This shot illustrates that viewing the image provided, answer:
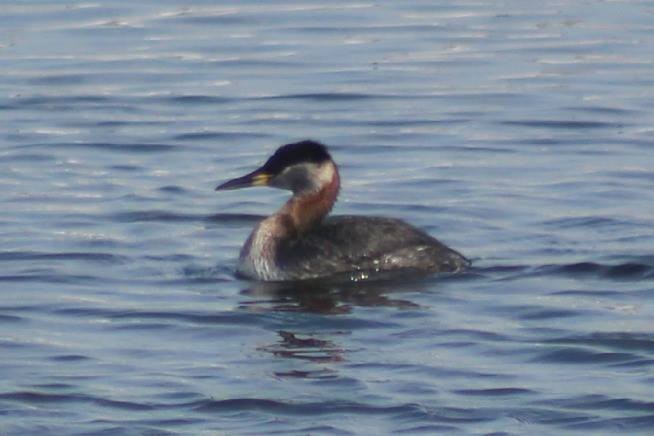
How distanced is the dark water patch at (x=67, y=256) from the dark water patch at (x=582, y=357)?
147 inches

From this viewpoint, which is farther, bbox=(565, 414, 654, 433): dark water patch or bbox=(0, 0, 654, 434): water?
bbox=(0, 0, 654, 434): water

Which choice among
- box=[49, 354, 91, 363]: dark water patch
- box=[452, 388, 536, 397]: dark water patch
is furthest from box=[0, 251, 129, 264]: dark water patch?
box=[452, 388, 536, 397]: dark water patch

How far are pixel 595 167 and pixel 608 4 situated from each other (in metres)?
8.06

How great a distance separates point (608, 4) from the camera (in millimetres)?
25094

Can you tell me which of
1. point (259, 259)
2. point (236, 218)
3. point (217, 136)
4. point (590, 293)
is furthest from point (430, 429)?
point (217, 136)

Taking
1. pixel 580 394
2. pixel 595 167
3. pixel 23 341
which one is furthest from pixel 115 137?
pixel 580 394

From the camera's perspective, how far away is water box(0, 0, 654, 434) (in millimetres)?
11039

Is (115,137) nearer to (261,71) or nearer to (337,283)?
(261,71)

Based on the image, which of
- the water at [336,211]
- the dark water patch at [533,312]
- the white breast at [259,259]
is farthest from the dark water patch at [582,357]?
Result: the white breast at [259,259]

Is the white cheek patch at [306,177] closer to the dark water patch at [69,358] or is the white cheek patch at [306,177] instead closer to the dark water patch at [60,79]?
the dark water patch at [69,358]

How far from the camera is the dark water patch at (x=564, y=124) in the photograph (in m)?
19.2

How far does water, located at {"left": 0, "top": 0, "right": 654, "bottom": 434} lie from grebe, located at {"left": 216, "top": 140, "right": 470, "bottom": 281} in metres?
0.21

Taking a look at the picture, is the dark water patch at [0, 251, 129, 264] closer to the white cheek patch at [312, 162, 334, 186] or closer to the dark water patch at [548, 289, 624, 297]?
the white cheek patch at [312, 162, 334, 186]

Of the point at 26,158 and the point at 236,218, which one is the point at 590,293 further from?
the point at 26,158
